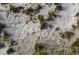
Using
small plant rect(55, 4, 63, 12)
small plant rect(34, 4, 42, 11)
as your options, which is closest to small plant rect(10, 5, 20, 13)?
small plant rect(34, 4, 42, 11)

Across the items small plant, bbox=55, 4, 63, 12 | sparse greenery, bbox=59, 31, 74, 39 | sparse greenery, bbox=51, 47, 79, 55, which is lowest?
sparse greenery, bbox=51, 47, 79, 55

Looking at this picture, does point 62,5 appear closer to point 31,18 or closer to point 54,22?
point 54,22

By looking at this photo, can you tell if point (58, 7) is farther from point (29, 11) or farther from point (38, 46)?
point (38, 46)

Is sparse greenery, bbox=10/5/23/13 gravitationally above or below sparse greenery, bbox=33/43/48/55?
above

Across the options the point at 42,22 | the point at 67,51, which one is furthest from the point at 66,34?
the point at 42,22

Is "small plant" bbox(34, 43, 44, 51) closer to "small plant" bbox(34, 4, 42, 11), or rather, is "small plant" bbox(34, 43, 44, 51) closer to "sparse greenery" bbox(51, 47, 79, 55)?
"sparse greenery" bbox(51, 47, 79, 55)

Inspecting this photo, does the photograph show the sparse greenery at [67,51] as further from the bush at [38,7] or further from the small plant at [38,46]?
the bush at [38,7]

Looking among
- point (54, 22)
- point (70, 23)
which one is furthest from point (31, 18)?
point (70, 23)

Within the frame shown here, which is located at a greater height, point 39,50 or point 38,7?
point 38,7

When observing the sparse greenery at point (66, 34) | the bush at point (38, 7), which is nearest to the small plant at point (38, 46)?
the sparse greenery at point (66, 34)

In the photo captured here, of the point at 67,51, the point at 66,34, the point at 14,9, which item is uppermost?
the point at 14,9

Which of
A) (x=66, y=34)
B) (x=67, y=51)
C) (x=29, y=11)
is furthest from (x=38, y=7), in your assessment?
(x=67, y=51)
